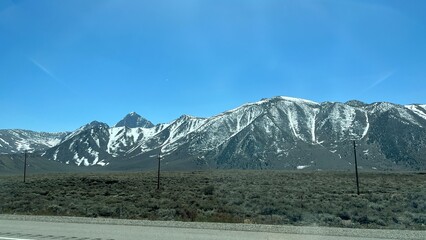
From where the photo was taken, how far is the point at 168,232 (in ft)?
40.1

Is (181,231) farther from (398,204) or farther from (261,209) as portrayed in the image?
(398,204)

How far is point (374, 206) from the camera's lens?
949 inches

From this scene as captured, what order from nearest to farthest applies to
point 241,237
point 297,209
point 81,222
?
1. point 241,237
2. point 81,222
3. point 297,209

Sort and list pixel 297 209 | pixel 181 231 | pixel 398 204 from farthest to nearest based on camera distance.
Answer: pixel 398 204 → pixel 297 209 → pixel 181 231

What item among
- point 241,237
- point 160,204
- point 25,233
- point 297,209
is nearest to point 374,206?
point 297,209

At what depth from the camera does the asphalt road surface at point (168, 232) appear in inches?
444

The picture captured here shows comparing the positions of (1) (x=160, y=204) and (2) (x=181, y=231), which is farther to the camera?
(1) (x=160, y=204)

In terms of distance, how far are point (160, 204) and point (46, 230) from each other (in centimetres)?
1342

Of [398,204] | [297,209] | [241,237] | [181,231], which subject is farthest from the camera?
Answer: [398,204]

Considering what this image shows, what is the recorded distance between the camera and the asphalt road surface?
11.3 metres

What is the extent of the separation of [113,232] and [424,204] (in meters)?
18.8

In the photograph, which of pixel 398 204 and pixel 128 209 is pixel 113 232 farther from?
pixel 398 204

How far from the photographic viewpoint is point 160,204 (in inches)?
1014

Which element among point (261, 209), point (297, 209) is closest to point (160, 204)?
point (261, 209)
